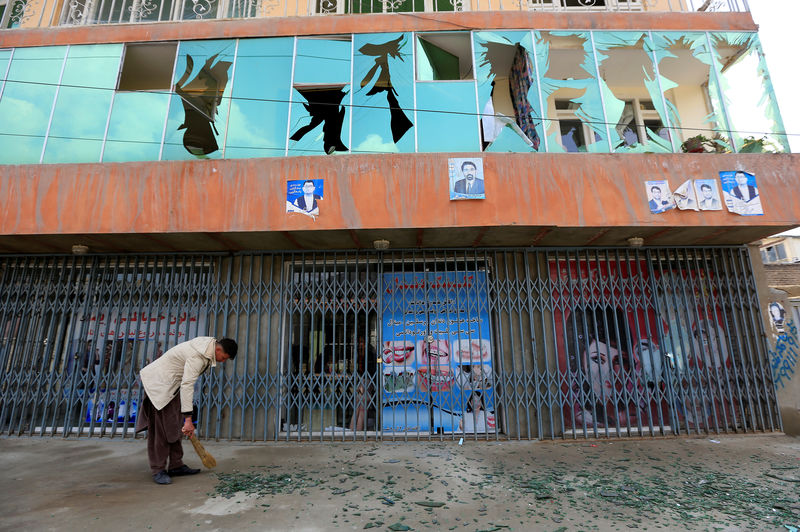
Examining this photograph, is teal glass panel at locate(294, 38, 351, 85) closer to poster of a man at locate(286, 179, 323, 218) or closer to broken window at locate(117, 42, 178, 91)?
poster of a man at locate(286, 179, 323, 218)

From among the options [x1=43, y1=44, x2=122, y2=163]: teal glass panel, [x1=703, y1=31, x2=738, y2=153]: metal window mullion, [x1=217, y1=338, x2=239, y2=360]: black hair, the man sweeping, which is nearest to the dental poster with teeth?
[x1=217, y1=338, x2=239, y2=360]: black hair

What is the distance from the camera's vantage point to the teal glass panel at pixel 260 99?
558cm

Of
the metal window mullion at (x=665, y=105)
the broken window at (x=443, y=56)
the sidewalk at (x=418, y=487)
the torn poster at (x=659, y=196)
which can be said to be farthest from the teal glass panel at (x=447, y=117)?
the sidewalk at (x=418, y=487)

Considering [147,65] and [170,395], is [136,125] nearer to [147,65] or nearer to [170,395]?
[147,65]

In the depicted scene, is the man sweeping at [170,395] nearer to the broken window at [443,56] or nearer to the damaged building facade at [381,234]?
the damaged building facade at [381,234]

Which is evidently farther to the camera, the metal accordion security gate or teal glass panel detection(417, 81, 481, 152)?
the metal accordion security gate

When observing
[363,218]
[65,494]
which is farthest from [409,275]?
[65,494]

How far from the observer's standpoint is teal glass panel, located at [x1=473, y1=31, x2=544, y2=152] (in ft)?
18.3

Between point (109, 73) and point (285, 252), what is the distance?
375cm

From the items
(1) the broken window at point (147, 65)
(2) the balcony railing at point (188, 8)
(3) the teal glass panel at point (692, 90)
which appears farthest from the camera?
(2) the balcony railing at point (188, 8)

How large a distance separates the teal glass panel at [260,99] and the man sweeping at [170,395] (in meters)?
2.88

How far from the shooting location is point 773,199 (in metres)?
5.21

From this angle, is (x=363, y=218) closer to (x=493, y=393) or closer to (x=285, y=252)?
Result: (x=285, y=252)

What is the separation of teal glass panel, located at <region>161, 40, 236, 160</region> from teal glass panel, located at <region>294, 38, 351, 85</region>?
1064 millimetres
